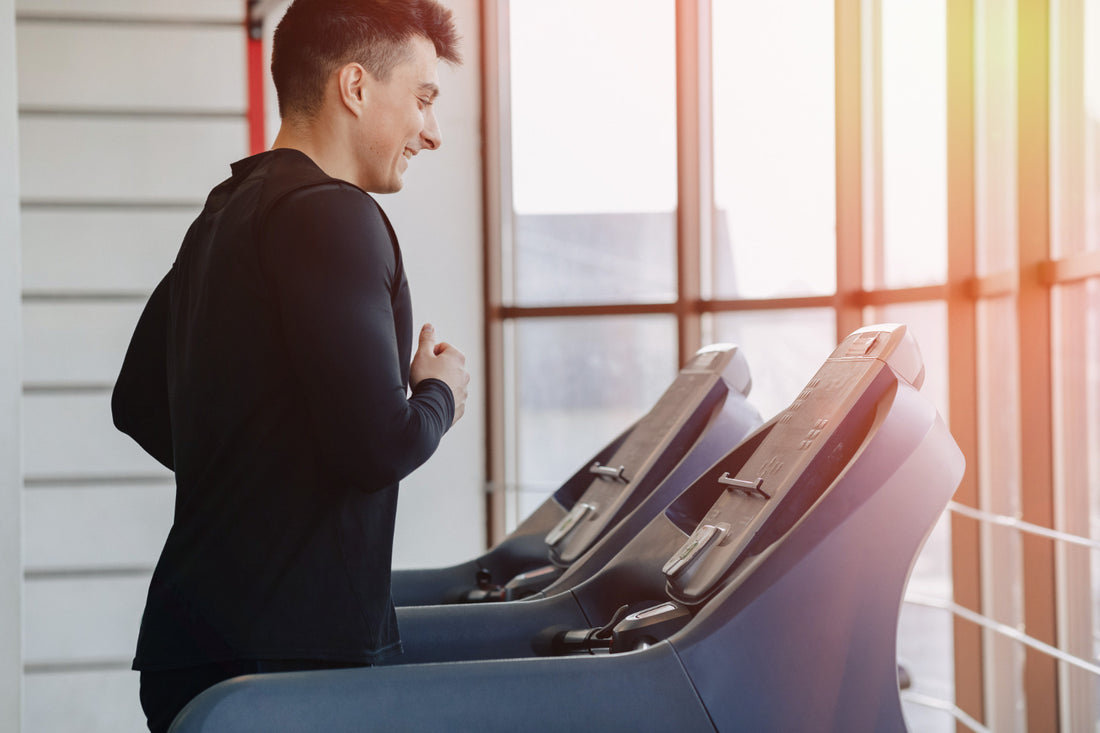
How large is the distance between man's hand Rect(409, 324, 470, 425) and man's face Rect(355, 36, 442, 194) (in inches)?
7.2

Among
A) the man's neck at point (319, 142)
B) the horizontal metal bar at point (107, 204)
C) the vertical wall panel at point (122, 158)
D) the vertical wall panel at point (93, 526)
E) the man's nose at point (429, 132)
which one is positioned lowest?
the vertical wall panel at point (93, 526)

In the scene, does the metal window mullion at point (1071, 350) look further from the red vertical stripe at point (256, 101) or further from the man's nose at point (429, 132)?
the red vertical stripe at point (256, 101)

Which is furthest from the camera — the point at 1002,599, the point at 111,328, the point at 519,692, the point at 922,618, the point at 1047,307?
the point at 922,618

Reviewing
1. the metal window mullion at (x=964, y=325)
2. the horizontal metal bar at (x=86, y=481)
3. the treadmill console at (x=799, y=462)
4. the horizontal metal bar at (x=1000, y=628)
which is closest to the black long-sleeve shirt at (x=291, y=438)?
the treadmill console at (x=799, y=462)

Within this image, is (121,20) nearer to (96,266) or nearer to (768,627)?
(96,266)

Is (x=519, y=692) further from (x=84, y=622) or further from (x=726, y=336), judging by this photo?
(x=726, y=336)

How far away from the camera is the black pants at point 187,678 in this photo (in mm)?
1042

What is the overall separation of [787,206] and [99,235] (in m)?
2.22

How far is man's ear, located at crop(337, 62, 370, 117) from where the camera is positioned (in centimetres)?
116

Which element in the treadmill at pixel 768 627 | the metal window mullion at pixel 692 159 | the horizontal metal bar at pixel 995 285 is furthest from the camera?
the metal window mullion at pixel 692 159

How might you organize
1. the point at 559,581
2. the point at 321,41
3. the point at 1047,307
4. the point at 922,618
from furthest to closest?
1. the point at 922,618
2. the point at 1047,307
3. the point at 559,581
4. the point at 321,41

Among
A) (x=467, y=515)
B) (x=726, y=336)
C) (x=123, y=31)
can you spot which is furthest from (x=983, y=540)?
(x=123, y=31)

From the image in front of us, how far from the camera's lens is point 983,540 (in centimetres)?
296

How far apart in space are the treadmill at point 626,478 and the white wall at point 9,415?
2.25 ft
